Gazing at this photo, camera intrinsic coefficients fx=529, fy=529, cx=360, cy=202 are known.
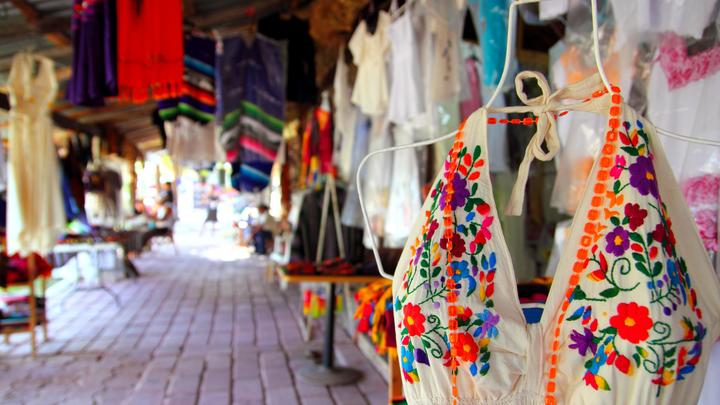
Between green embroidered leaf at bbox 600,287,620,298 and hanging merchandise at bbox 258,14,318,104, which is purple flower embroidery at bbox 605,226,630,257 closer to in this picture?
green embroidered leaf at bbox 600,287,620,298

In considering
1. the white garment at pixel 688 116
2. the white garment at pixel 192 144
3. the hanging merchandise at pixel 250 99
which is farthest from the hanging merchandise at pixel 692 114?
the white garment at pixel 192 144

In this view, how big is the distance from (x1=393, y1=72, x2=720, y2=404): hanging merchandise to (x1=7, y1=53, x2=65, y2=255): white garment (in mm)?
4144

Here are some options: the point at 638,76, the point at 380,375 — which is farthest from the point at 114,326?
the point at 638,76

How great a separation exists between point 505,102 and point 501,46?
1.78 ft

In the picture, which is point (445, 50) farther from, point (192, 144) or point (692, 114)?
point (192, 144)

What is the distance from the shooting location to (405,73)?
2926mm

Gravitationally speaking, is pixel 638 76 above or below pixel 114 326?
above

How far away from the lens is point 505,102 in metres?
2.83

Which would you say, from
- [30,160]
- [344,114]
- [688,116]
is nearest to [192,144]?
[30,160]

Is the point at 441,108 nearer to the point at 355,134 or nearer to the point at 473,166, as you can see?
the point at 355,134

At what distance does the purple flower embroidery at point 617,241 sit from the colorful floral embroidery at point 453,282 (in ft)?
0.66

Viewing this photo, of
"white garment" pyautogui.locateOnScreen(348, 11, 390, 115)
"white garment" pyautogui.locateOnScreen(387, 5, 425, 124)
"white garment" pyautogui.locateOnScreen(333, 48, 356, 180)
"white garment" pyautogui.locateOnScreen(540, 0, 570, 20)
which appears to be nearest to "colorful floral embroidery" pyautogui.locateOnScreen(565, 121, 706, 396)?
"white garment" pyautogui.locateOnScreen(540, 0, 570, 20)

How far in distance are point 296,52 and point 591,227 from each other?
4.10 m

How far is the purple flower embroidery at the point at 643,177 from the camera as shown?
0.91 metres
